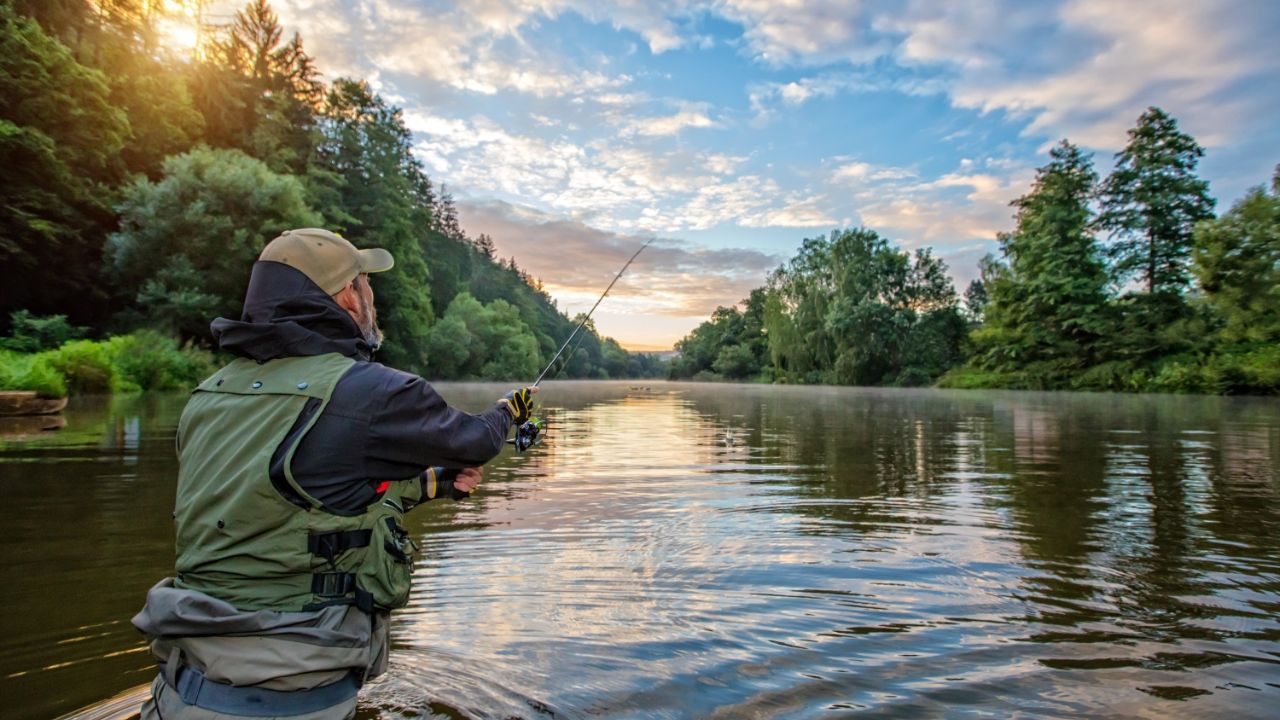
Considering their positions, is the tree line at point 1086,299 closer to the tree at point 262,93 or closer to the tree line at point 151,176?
the tree line at point 151,176

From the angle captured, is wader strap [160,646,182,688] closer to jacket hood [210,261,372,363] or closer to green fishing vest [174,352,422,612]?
green fishing vest [174,352,422,612]

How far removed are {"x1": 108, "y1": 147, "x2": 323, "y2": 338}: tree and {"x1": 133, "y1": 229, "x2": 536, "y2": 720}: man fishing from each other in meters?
29.7

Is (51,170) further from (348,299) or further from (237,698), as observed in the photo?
(237,698)

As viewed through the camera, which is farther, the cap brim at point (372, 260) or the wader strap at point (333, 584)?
the cap brim at point (372, 260)

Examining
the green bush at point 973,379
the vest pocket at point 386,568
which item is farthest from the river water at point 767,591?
the green bush at point 973,379

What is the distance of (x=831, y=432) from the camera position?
1473 centimetres

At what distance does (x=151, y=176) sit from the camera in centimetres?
3434

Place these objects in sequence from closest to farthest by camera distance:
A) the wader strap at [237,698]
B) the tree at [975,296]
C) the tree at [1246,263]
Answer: the wader strap at [237,698]
the tree at [1246,263]
the tree at [975,296]

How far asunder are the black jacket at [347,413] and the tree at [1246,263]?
42.9 metres

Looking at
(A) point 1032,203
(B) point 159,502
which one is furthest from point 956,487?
(A) point 1032,203

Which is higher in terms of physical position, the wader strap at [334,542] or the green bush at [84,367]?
the green bush at [84,367]

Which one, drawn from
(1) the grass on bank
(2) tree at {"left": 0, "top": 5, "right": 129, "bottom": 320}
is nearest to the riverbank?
(1) the grass on bank

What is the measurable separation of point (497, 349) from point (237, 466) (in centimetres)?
7033

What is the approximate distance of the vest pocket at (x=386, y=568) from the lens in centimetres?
210
